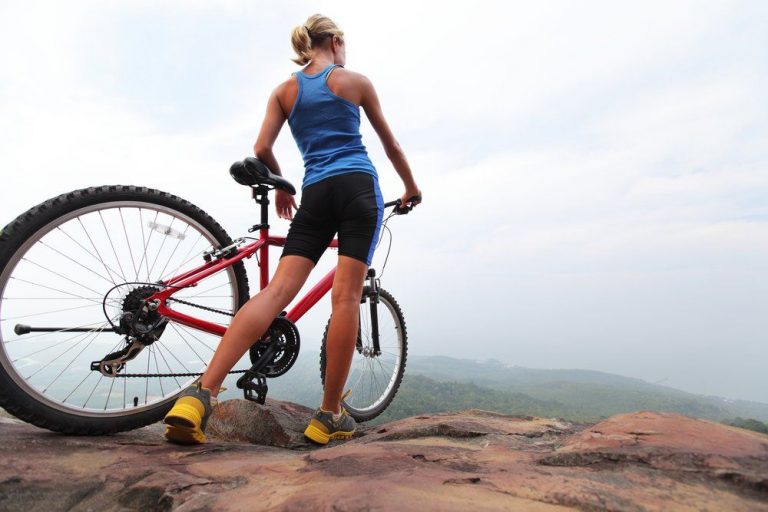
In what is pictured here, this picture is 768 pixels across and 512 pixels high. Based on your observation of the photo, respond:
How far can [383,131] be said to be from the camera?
2.82 meters

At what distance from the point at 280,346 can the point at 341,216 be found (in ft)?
3.41

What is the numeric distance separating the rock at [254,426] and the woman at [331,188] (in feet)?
1.42

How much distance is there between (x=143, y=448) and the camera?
6.97 ft

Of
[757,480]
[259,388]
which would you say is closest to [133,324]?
[259,388]

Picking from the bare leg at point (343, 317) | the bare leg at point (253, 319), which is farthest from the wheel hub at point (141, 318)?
the bare leg at point (343, 317)

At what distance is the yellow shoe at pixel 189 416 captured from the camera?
212cm

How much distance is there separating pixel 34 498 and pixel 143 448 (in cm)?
58

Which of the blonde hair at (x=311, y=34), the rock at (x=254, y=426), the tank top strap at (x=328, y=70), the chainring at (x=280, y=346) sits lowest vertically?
the rock at (x=254, y=426)

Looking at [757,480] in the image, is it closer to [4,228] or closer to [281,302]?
[281,302]

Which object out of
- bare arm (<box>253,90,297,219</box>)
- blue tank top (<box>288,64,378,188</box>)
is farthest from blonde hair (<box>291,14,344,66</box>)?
bare arm (<box>253,90,297,219</box>)

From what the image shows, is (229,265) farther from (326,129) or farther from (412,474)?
(412,474)

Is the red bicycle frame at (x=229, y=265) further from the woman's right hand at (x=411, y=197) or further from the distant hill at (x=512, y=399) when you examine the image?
the distant hill at (x=512, y=399)

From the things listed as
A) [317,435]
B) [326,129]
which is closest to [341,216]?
[326,129]

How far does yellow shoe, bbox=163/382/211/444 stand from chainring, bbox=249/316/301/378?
0.71 metres
